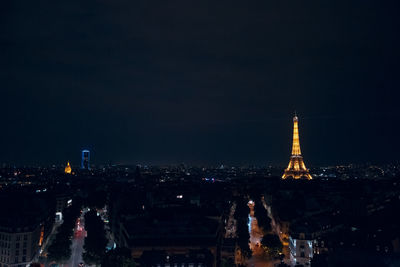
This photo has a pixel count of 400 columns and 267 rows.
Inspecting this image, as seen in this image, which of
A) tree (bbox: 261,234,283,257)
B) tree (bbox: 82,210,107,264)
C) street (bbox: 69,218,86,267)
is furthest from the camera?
tree (bbox: 261,234,283,257)

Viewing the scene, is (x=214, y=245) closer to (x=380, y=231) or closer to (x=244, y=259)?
(x=244, y=259)

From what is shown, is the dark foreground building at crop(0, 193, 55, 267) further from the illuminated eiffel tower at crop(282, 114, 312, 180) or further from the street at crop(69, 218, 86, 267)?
the illuminated eiffel tower at crop(282, 114, 312, 180)

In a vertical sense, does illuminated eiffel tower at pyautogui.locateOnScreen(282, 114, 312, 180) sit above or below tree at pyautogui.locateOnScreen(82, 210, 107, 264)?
above

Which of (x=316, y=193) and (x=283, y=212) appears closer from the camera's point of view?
(x=283, y=212)

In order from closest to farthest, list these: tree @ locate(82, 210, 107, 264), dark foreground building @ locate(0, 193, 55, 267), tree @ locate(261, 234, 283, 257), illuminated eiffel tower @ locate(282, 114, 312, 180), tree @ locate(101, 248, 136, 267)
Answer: tree @ locate(101, 248, 136, 267) → tree @ locate(82, 210, 107, 264) → dark foreground building @ locate(0, 193, 55, 267) → tree @ locate(261, 234, 283, 257) → illuminated eiffel tower @ locate(282, 114, 312, 180)

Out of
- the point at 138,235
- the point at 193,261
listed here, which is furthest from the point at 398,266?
the point at 138,235

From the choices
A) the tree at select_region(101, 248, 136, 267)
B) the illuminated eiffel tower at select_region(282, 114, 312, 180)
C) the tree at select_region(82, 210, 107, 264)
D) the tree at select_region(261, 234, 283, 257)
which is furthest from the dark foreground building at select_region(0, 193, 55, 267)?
the illuminated eiffel tower at select_region(282, 114, 312, 180)

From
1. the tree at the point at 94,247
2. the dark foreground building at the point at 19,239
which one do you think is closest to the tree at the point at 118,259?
the tree at the point at 94,247

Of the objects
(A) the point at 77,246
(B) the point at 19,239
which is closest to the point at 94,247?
(B) the point at 19,239

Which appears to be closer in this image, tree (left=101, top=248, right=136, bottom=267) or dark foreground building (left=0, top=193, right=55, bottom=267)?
tree (left=101, top=248, right=136, bottom=267)
